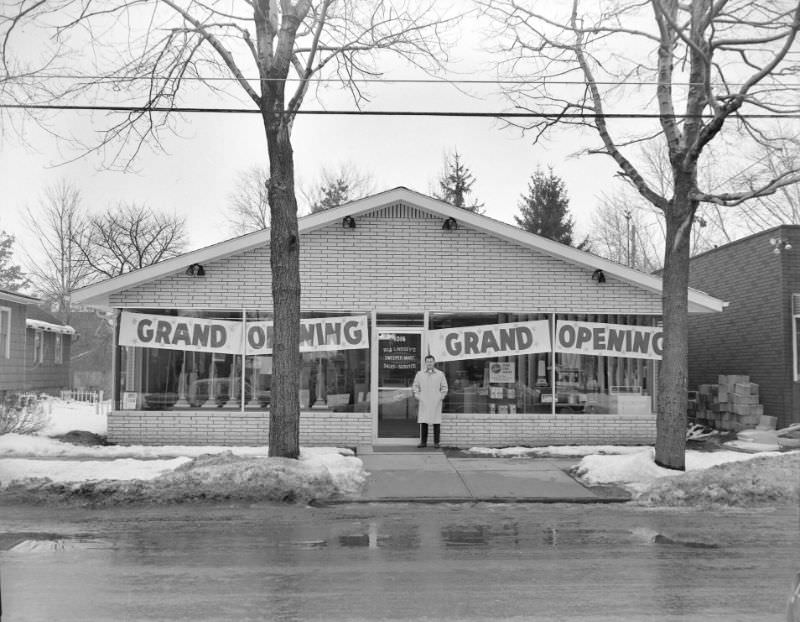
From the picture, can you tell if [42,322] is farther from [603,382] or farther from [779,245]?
[779,245]

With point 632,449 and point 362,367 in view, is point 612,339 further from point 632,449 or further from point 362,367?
point 362,367

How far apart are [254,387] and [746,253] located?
1199cm

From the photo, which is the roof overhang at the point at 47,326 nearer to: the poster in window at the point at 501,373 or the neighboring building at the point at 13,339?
the neighboring building at the point at 13,339

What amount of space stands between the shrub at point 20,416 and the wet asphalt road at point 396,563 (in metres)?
6.52

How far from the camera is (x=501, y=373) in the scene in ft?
51.0

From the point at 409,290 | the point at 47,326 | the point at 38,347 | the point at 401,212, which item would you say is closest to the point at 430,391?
the point at 409,290

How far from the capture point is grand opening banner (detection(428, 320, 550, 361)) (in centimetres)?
1540

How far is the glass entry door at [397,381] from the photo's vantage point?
599 inches

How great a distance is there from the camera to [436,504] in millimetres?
10273

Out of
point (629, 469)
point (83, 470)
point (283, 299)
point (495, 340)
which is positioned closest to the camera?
point (83, 470)

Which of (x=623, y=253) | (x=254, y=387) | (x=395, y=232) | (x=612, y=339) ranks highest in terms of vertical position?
(x=623, y=253)

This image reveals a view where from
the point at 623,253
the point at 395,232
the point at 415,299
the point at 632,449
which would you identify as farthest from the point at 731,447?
the point at 623,253

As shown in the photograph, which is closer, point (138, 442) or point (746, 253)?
point (138, 442)

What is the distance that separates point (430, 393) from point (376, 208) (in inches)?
154
